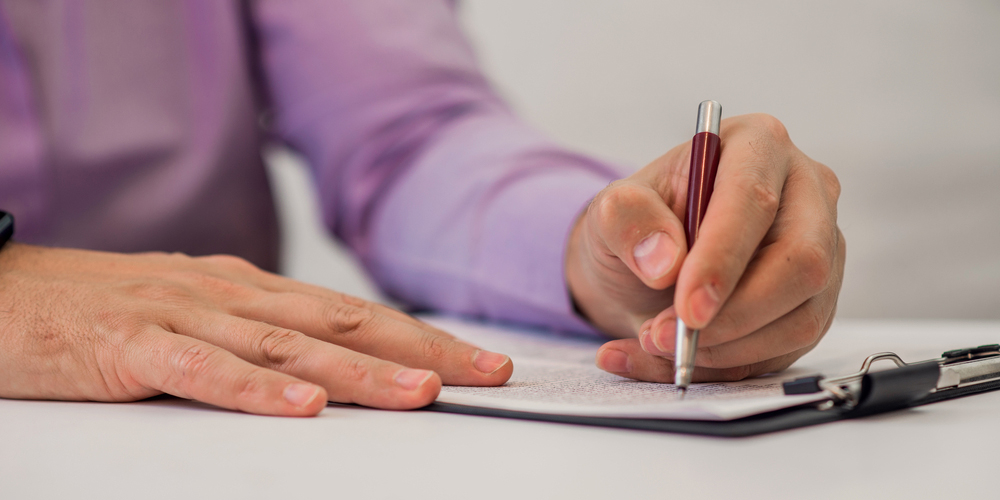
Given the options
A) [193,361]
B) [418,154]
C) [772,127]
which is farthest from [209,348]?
[418,154]

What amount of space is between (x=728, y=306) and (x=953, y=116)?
3.00 feet

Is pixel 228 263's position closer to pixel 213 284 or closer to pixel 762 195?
pixel 213 284

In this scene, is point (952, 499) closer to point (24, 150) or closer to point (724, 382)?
point (724, 382)

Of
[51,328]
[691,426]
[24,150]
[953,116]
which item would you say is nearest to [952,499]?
[691,426]

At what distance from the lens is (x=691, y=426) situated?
258mm

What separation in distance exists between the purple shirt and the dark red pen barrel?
0.89ft

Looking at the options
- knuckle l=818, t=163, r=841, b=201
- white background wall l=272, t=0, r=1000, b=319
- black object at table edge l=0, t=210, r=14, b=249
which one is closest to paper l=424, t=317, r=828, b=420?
knuckle l=818, t=163, r=841, b=201

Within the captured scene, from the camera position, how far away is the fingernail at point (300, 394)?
1.01ft

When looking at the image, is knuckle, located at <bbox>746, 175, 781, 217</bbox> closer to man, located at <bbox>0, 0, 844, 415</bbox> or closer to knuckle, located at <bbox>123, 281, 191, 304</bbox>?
man, located at <bbox>0, 0, 844, 415</bbox>

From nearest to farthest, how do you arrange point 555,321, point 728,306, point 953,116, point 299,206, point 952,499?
1. point 952,499
2. point 728,306
3. point 555,321
4. point 953,116
5. point 299,206

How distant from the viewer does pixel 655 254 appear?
A: 0.32 meters

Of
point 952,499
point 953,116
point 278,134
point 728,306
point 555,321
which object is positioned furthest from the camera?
point 278,134

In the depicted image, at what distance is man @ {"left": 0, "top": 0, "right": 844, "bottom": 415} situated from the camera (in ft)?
1.07

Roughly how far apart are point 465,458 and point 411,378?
3.5 inches
